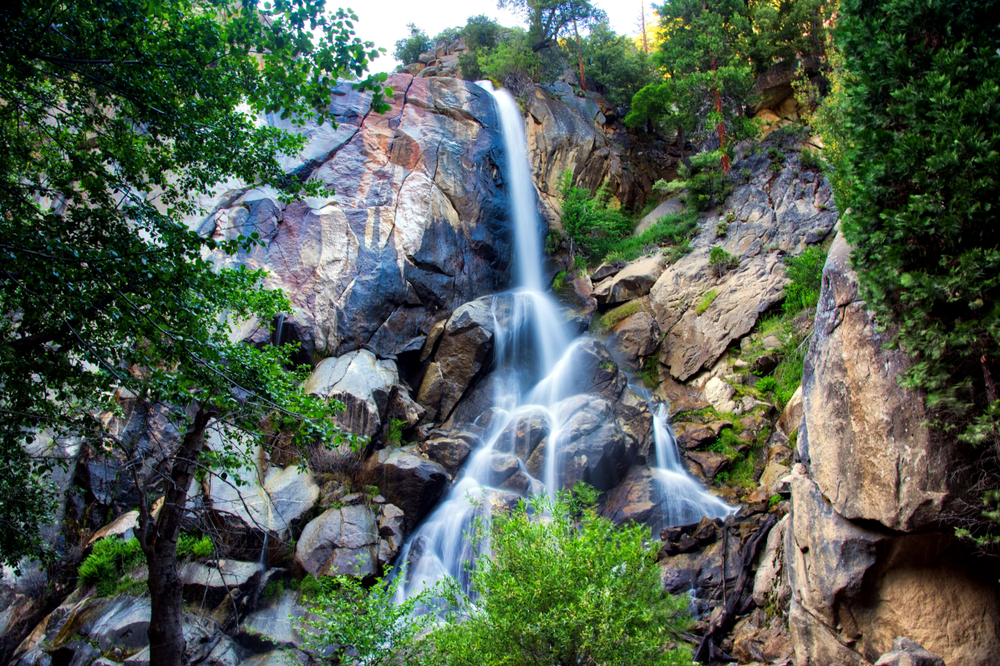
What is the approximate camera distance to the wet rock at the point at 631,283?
809 inches

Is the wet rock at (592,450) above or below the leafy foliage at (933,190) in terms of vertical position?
below

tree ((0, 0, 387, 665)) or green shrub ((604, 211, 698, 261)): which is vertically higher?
tree ((0, 0, 387, 665))

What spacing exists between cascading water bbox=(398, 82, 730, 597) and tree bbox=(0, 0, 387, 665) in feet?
14.2

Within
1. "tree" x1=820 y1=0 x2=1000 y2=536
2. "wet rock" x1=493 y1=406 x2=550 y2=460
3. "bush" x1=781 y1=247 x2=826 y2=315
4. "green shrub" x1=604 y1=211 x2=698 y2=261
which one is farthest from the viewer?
"green shrub" x1=604 y1=211 x2=698 y2=261

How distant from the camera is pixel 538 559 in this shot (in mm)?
6371

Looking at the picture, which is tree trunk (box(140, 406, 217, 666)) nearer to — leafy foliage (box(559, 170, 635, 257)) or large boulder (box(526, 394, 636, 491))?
large boulder (box(526, 394, 636, 491))

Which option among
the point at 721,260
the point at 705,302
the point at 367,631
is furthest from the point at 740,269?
the point at 367,631

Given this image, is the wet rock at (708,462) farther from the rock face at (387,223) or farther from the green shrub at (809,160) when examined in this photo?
the green shrub at (809,160)

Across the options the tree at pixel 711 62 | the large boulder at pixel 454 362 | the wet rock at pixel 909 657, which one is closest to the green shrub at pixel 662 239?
the tree at pixel 711 62

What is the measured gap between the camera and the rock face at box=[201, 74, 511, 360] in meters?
18.0

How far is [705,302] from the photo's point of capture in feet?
60.3

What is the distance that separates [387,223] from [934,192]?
1705 centimetres

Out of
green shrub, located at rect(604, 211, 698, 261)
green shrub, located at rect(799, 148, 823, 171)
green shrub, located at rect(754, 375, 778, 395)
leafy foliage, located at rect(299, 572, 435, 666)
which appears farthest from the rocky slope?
leafy foliage, located at rect(299, 572, 435, 666)

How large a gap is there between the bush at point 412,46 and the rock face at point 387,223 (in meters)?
12.2
